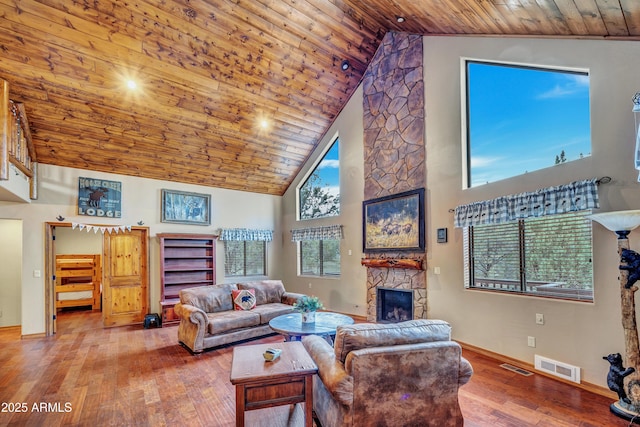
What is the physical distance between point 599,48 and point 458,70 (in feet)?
6.19

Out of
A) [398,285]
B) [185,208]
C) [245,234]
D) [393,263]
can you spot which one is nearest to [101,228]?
[185,208]

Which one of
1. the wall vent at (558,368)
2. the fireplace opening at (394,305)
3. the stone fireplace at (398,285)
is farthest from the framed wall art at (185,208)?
the wall vent at (558,368)

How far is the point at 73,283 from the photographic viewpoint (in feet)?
26.6

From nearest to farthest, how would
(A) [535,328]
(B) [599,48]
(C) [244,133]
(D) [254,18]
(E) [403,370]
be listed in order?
(E) [403,370] → (B) [599,48] → (A) [535,328] → (D) [254,18] → (C) [244,133]

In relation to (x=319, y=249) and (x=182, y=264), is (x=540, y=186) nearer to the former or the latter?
(x=319, y=249)

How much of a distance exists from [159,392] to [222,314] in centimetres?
185

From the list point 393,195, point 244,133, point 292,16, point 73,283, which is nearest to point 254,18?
point 292,16

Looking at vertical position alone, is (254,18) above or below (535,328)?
above

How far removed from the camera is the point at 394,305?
5.99 meters

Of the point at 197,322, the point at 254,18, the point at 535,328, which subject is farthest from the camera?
the point at 254,18

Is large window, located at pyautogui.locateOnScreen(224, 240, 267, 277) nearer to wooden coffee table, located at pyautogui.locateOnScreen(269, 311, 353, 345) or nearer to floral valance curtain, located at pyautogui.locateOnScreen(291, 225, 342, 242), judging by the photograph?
floral valance curtain, located at pyautogui.locateOnScreen(291, 225, 342, 242)

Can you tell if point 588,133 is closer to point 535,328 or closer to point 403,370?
point 535,328

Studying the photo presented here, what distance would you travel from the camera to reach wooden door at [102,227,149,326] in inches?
252

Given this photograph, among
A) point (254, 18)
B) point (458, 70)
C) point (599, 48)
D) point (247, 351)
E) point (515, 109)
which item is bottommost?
point (247, 351)
